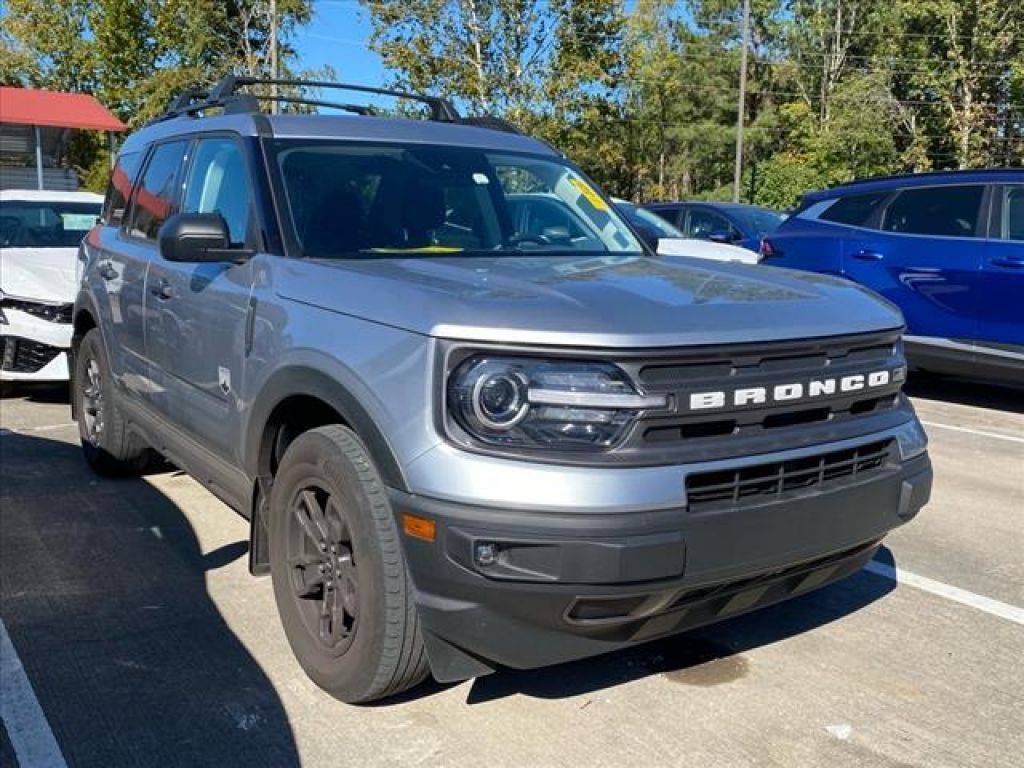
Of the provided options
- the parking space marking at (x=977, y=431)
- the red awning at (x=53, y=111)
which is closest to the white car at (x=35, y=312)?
the parking space marking at (x=977, y=431)

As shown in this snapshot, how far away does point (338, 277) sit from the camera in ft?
10.1

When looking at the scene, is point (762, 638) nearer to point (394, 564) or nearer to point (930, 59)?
point (394, 564)

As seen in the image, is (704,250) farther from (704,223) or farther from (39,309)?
(39,309)

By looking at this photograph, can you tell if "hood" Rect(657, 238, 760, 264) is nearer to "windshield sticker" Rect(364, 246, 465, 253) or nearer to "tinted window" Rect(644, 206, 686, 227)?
"tinted window" Rect(644, 206, 686, 227)

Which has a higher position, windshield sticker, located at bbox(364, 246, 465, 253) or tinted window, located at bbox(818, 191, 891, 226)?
tinted window, located at bbox(818, 191, 891, 226)

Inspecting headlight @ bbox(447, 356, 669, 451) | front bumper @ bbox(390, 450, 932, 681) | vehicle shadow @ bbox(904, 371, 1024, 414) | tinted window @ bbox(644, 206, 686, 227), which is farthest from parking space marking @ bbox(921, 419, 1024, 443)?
tinted window @ bbox(644, 206, 686, 227)

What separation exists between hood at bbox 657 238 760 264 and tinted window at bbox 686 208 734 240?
6.68ft

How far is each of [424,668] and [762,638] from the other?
4.50 feet

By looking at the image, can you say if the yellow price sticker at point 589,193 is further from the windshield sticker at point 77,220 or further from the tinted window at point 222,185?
the windshield sticker at point 77,220

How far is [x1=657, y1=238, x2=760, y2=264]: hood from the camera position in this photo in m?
10.1

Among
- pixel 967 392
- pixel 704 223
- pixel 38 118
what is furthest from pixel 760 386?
pixel 38 118

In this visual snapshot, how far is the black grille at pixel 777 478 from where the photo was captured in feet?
8.45

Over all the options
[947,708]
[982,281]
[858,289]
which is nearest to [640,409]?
[858,289]

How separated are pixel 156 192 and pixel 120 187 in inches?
30.8
